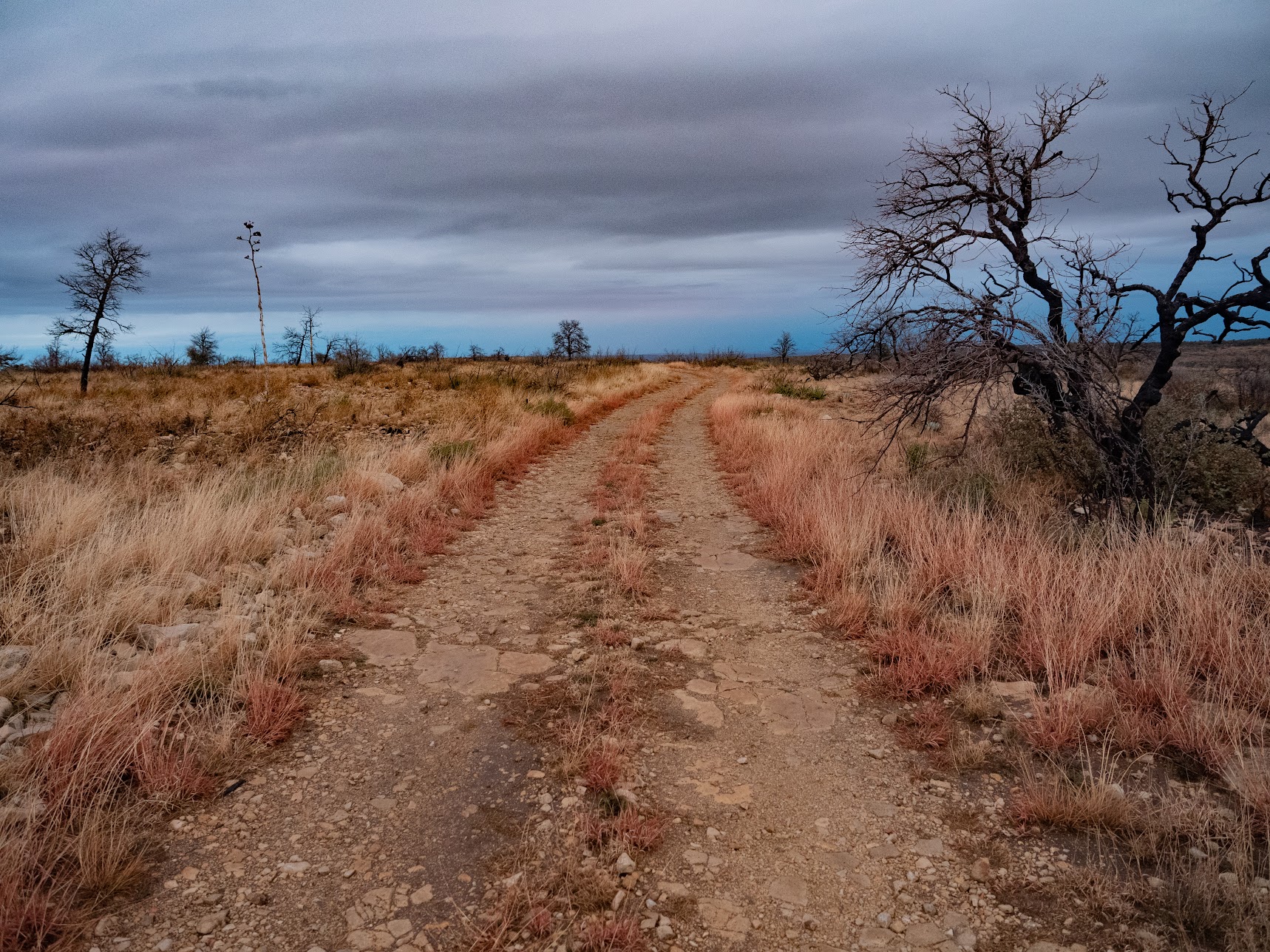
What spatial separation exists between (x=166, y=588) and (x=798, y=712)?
14.2 feet

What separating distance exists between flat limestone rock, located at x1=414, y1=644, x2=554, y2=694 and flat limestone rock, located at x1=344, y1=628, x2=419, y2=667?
0.43ft

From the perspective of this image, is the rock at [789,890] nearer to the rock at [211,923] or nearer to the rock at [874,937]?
the rock at [874,937]

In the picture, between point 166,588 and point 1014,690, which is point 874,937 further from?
point 166,588

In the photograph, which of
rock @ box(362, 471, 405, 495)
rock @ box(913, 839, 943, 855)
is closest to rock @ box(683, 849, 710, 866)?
rock @ box(913, 839, 943, 855)

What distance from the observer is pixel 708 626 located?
5.23m

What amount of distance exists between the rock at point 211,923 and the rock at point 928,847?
8.89 ft

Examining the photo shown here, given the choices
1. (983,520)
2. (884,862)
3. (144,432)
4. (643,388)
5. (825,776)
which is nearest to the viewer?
(884,862)

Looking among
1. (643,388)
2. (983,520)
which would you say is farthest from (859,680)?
(643,388)

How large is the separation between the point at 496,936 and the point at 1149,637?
420 centimetres

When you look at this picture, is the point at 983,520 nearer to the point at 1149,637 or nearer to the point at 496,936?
the point at 1149,637

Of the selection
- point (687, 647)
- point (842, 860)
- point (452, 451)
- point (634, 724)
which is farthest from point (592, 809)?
point (452, 451)

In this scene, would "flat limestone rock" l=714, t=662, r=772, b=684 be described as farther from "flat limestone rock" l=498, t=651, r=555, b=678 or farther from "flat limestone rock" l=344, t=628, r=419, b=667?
"flat limestone rock" l=344, t=628, r=419, b=667

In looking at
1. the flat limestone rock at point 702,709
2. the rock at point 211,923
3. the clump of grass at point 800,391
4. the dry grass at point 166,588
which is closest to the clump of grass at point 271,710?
the dry grass at point 166,588

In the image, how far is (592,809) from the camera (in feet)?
10.2
